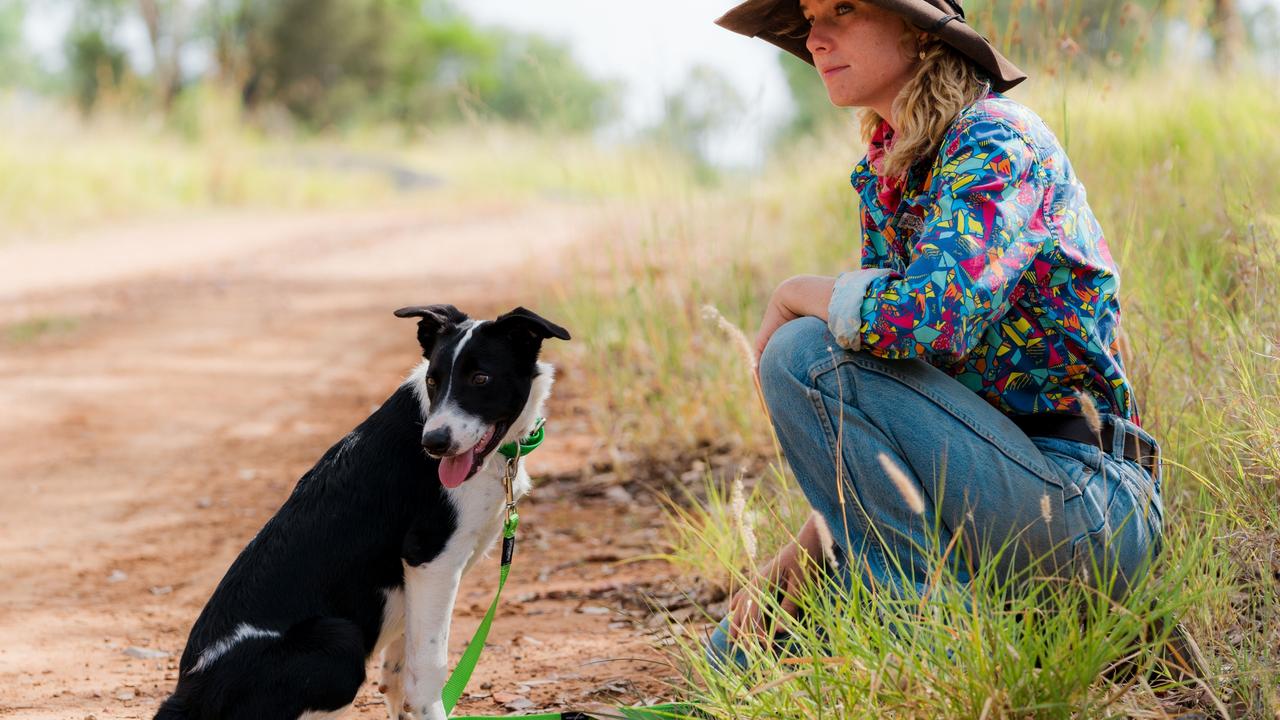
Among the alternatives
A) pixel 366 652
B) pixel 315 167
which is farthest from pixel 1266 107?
pixel 315 167

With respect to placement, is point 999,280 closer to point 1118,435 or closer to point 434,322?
point 1118,435

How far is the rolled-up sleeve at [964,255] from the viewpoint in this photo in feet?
7.79

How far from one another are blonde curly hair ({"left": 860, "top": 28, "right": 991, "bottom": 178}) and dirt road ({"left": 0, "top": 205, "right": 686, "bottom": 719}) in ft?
4.78

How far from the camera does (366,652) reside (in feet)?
9.52

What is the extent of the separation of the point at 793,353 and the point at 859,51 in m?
0.76

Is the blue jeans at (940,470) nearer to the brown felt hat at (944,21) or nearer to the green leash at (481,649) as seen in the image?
the green leash at (481,649)

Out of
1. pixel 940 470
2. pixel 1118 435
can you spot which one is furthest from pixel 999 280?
pixel 1118 435

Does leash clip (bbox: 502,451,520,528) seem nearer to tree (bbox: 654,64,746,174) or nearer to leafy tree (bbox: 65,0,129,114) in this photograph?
tree (bbox: 654,64,746,174)

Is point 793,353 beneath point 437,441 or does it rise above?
above

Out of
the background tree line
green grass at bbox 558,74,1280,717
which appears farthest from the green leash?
the background tree line

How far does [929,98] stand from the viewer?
2664 millimetres

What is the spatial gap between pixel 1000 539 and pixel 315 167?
19.8m

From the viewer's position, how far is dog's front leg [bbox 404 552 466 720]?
2867mm

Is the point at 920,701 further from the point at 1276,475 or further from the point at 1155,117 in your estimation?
the point at 1155,117
